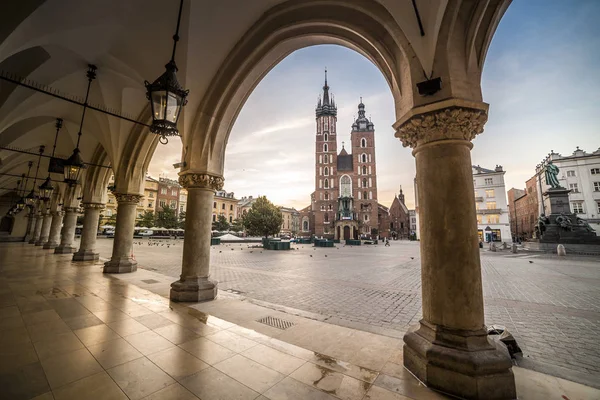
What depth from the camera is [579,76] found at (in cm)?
442

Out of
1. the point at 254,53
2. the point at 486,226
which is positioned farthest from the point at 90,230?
the point at 486,226

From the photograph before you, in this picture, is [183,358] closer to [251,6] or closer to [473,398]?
[473,398]

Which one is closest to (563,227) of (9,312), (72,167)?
(9,312)

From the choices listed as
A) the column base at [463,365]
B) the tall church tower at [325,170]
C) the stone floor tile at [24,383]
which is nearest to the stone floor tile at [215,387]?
the stone floor tile at [24,383]

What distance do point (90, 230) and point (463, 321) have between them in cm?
1474

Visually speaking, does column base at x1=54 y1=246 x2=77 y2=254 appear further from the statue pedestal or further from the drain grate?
the statue pedestal

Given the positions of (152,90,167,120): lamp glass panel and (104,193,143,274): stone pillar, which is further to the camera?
(104,193,143,274): stone pillar

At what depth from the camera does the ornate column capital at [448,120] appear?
2.81 m

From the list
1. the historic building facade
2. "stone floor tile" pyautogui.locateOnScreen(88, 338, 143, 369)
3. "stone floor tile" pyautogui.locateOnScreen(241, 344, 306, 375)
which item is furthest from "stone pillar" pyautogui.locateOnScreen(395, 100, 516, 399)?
the historic building facade

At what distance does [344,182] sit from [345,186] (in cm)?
104

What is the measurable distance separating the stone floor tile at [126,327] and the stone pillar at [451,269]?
12.7ft

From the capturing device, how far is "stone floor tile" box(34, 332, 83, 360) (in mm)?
2845

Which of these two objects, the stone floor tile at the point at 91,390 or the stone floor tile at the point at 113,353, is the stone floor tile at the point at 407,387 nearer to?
the stone floor tile at the point at 91,390

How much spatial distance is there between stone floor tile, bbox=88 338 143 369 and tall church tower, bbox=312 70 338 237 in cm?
5066
